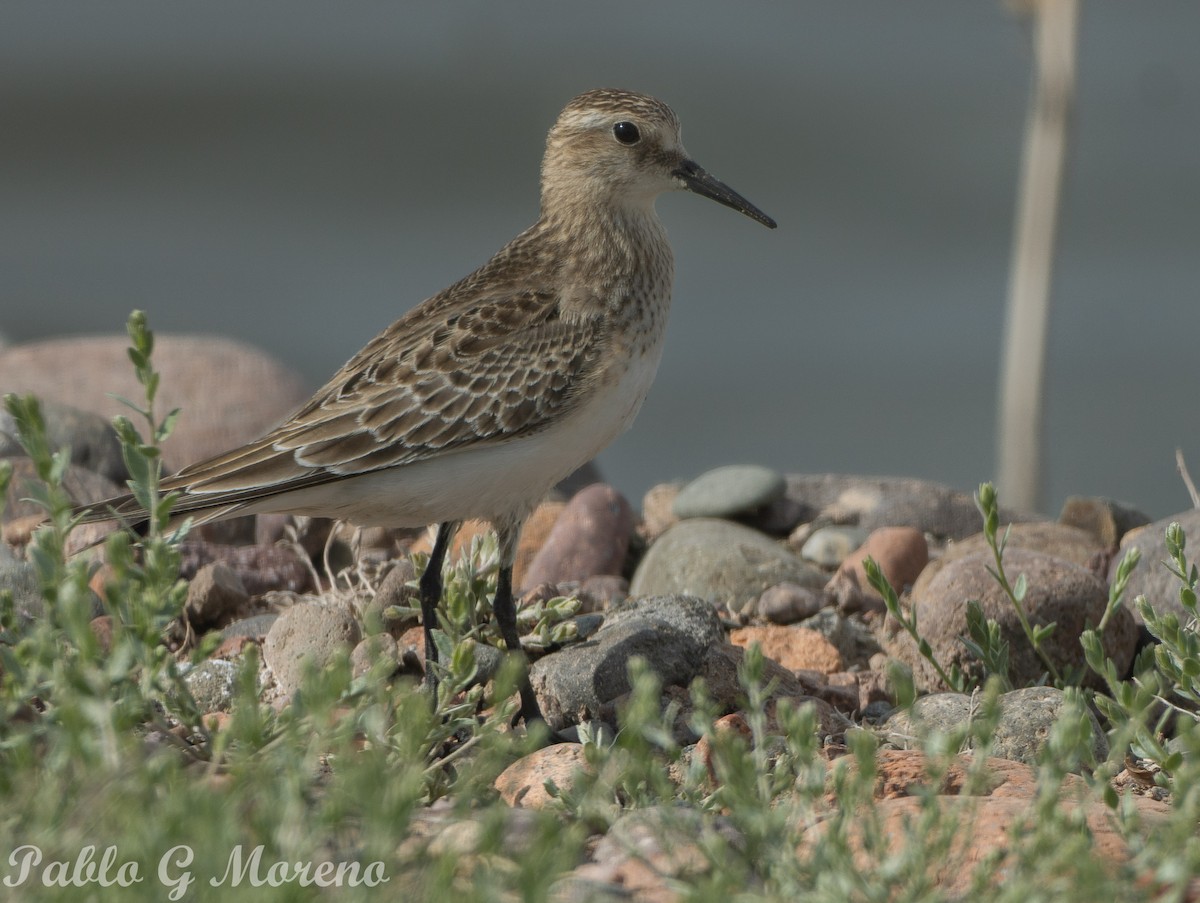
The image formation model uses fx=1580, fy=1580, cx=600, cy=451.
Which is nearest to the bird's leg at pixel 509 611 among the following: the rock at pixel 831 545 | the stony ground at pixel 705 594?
the stony ground at pixel 705 594

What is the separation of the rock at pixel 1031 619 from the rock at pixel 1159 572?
0.50ft

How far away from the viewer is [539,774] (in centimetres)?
478

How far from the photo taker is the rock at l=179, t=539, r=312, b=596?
6883 mm

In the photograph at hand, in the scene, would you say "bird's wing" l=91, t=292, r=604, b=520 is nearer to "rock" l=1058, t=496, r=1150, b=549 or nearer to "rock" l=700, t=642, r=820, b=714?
"rock" l=700, t=642, r=820, b=714

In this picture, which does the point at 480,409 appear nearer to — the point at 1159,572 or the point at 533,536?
the point at 533,536

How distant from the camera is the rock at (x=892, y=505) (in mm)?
8141

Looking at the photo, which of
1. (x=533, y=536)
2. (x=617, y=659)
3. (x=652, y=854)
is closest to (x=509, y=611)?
(x=617, y=659)

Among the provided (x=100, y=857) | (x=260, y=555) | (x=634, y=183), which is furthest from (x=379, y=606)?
(x=100, y=857)

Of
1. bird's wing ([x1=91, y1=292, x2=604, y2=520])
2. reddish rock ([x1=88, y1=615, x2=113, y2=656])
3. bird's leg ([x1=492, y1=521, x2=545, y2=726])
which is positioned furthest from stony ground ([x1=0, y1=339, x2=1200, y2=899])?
bird's wing ([x1=91, y1=292, x2=604, y2=520])

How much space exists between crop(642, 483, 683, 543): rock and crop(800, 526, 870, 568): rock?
710mm

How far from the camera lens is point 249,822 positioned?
3.52 m

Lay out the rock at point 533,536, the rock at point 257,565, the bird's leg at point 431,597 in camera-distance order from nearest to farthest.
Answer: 1. the bird's leg at point 431,597
2. the rock at point 257,565
3. the rock at point 533,536

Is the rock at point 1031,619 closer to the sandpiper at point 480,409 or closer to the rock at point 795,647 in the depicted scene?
the rock at point 795,647

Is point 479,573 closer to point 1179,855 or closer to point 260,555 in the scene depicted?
point 260,555
